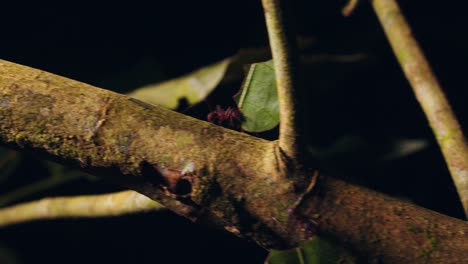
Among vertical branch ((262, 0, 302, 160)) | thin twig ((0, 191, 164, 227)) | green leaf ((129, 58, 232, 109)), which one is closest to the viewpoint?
vertical branch ((262, 0, 302, 160))

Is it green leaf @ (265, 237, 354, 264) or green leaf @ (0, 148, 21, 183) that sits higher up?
green leaf @ (265, 237, 354, 264)

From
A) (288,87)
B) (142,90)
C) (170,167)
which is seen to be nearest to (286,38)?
(288,87)

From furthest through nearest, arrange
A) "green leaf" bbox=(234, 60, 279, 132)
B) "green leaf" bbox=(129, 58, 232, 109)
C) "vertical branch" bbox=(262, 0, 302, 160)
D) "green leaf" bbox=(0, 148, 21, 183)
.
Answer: "green leaf" bbox=(0, 148, 21, 183) < "green leaf" bbox=(129, 58, 232, 109) < "green leaf" bbox=(234, 60, 279, 132) < "vertical branch" bbox=(262, 0, 302, 160)

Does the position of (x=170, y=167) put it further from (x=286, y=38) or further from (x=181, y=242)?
(x=181, y=242)

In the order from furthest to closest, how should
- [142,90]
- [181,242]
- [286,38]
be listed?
1. [181,242]
2. [142,90]
3. [286,38]

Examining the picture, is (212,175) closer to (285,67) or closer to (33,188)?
(285,67)

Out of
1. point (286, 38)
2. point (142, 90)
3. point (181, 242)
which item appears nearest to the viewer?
point (286, 38)

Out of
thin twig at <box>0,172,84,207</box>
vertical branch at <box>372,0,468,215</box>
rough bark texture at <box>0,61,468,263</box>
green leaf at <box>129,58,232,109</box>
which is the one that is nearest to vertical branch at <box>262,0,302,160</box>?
rough bark texture at <box>0,61,468,263</box>

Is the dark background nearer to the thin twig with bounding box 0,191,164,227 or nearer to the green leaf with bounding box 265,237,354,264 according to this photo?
the thin twig with bounding box 0,191,164,227
